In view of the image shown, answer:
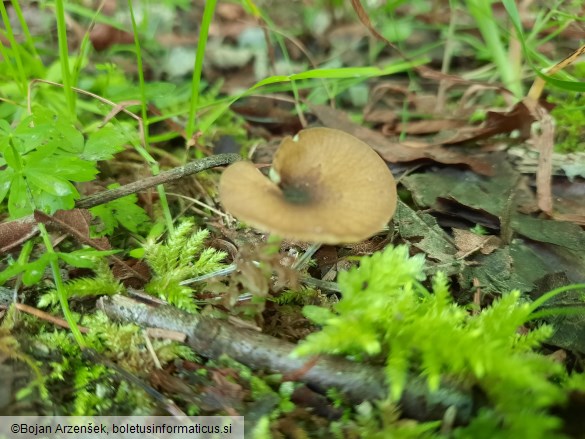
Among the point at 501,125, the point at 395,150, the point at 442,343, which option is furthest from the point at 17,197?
the point at 501,125

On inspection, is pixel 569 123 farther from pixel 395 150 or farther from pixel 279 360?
pixel 279 360

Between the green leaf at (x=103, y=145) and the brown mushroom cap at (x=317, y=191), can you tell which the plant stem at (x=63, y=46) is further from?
the brown mushroom cap at (x=317, y=191)

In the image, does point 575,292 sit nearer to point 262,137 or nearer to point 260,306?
point 260,306

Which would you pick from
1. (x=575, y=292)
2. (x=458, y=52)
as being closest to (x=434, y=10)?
(x=458, y=52)

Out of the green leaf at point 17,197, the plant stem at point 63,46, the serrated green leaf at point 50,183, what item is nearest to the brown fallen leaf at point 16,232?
the green leaf at point 17,197

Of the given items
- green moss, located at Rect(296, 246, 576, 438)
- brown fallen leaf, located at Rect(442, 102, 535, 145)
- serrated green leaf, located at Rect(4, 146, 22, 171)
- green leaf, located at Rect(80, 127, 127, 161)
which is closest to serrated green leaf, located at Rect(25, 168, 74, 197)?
serrated green leaf, located at Rect(4, 146, 22, 171)

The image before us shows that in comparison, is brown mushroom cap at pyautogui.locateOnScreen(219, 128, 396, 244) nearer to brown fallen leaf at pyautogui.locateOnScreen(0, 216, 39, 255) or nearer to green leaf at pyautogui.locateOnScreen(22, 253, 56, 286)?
green leaf at pyautogui.locateOnScreen(22, 253, 56, 286)
